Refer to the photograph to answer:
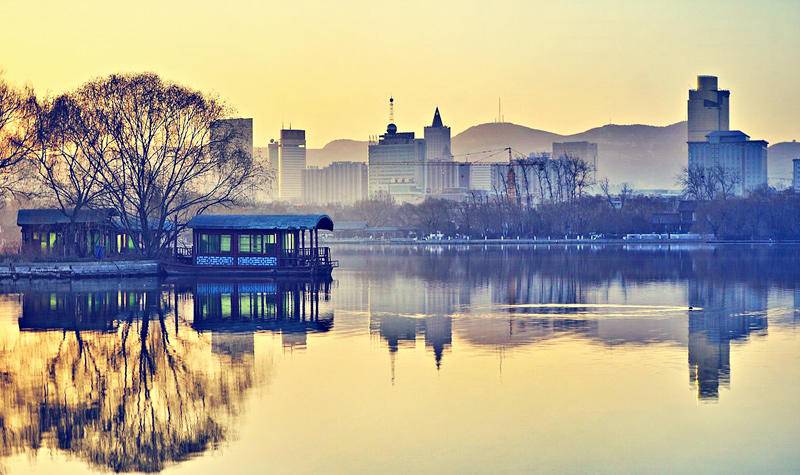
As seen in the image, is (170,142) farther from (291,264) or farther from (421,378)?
(421,378)

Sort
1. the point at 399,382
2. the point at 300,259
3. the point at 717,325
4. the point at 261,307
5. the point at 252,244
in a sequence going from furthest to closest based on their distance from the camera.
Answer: the point at 252,244 < the point at 300,259 < the point at 261,307 < the point at 717,325 < the point at 399,382

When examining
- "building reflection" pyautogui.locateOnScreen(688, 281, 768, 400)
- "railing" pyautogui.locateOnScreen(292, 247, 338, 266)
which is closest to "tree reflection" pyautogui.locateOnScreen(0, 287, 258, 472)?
"building reflection" pyautogui.locateOnScreen(688, 281, 768, 400)

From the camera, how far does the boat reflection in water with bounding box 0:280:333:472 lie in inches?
1014

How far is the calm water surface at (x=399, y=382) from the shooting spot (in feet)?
79.3

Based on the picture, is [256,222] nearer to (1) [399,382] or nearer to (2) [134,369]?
(2) [134,369]

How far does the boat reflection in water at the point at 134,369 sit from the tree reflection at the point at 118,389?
3cm

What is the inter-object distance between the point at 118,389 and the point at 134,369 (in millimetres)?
3413

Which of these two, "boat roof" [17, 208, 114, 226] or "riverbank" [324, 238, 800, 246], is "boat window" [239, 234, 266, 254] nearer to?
"boat roof" [17, 208, 114, 226]

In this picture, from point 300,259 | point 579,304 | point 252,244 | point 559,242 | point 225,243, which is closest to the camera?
point 579,304

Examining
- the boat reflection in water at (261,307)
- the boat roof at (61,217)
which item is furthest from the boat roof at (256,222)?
the boat roof at (61,217)

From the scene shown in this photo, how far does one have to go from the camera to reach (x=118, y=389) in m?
31.6

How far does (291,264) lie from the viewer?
71125mm

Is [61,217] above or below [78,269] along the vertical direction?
above

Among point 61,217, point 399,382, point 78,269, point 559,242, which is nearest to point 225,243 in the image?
point 78,269
